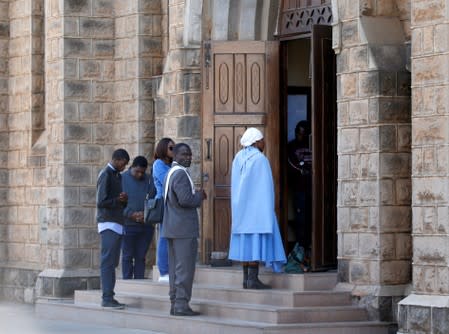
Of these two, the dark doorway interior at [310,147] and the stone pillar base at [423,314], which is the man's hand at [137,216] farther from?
the stone pillar base at [423,314]

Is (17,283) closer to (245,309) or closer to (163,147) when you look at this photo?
(163,147)

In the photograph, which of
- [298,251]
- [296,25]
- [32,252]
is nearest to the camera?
[298,251]

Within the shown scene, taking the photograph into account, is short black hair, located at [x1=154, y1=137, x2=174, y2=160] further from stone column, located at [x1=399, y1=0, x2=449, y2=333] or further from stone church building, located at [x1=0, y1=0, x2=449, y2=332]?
stone column, located at [x1=399, y1=0, x2=449, y2=333]

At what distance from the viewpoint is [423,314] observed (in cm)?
1367

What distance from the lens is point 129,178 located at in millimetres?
17500

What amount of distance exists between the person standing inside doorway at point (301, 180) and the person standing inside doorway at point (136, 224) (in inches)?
67.6

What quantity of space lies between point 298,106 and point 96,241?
3.65 m

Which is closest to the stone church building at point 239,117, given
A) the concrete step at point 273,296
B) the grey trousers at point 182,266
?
the concrete step at point 273,296

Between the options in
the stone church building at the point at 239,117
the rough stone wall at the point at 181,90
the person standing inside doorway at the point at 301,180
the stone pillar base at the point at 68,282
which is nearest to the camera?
the stone church building at the point at 239,117

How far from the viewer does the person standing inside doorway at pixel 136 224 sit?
1738 cm

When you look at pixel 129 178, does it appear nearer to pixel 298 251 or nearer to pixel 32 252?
pixel 298 251

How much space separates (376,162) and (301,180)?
279 cm

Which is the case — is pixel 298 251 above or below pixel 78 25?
below

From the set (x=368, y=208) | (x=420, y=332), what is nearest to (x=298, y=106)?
(x=368, y=208)
